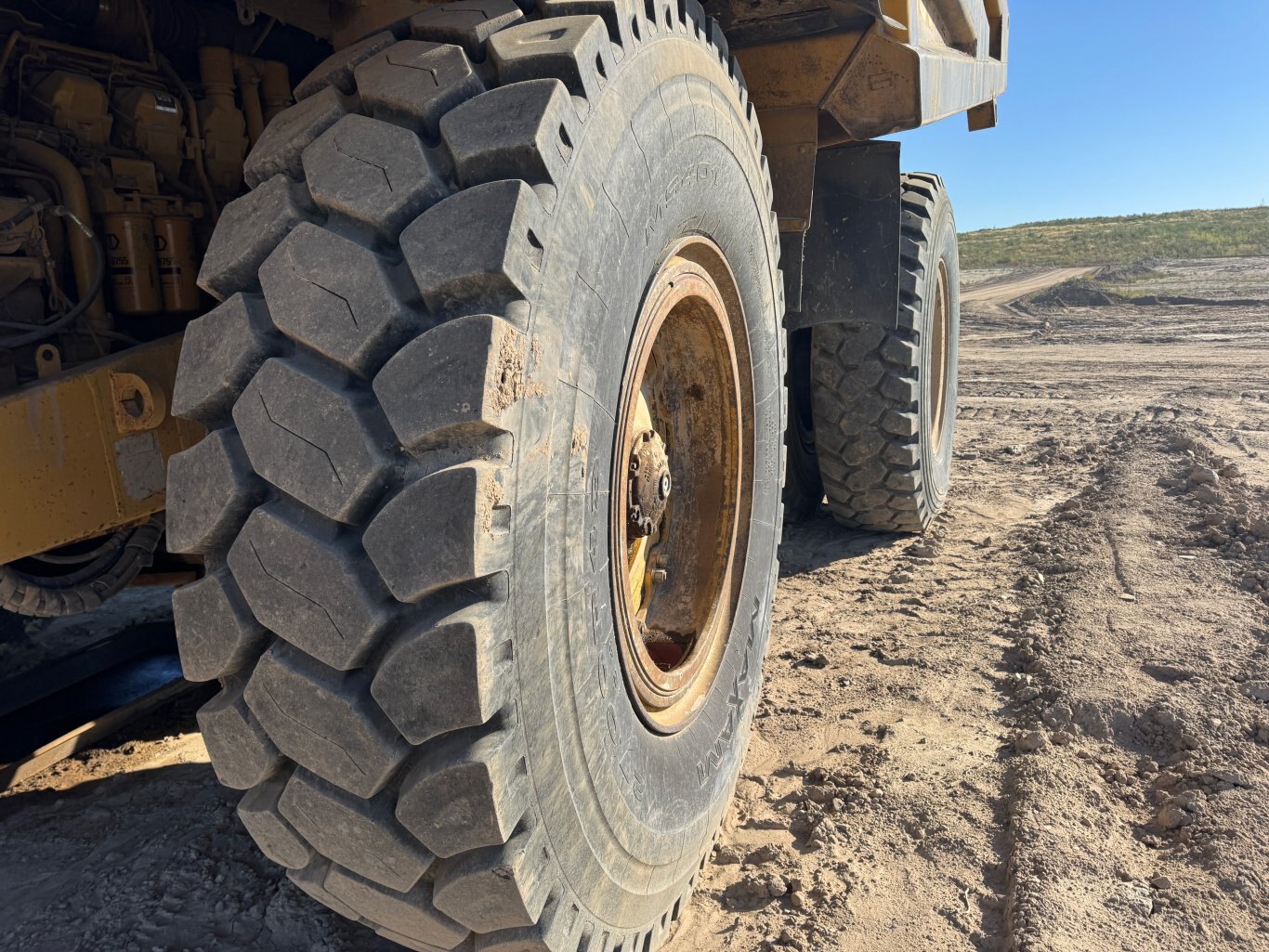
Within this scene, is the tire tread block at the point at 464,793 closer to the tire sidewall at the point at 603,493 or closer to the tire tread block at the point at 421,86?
the tire sidewall at the point at 603,493

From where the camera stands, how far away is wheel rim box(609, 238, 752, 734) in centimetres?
238

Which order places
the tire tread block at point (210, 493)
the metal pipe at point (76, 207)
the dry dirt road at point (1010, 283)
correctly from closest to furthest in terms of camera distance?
the tire tread block at point (210, 493), the metal pipe at point (76, 207), the dry dirt road at point (1010, 283)

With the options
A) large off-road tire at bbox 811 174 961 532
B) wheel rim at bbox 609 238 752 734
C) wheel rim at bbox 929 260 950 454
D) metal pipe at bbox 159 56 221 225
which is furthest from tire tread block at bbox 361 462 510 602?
wheel rim at bbox 929 260 950 454

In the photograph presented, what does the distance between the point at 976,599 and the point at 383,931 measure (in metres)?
3.42

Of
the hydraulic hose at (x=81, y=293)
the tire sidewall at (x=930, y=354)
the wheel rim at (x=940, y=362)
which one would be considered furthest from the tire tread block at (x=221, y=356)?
the wheel rim at (x=940, y=362)

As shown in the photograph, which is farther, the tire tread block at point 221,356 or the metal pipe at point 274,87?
the metal pipe at point 274,87

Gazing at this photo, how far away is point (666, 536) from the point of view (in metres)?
2.75

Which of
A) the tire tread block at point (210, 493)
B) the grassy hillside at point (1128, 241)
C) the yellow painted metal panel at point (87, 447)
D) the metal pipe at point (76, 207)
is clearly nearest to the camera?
the tire tread block at point (210, 493)

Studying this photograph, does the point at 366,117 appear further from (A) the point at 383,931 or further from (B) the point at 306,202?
(A) the point at 383,931

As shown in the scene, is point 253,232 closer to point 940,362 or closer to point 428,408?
point 428,408

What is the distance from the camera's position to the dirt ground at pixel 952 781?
7.49 feet

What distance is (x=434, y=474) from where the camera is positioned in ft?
4.56

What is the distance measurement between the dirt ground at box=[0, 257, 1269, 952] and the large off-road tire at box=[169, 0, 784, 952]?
0.81 metres

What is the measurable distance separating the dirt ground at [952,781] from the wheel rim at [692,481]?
0.59m
